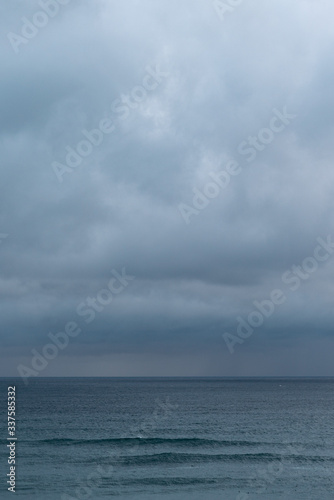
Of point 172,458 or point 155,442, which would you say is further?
point 155,442

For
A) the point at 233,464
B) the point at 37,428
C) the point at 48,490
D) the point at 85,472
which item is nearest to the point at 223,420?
the point at 37,428

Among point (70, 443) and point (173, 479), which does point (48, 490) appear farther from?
point (70, 443)

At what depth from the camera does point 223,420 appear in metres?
103

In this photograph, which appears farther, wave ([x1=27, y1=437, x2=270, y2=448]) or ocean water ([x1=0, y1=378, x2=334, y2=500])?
wave ([x1=27, y1=437, x2=270, y2=448])

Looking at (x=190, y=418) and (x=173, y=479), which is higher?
(x=190, y=418)

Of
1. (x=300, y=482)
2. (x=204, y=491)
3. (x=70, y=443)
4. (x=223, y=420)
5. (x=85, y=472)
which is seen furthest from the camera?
(x=223, y=420)

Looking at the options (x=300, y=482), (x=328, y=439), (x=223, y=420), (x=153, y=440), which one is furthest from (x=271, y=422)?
(x=300, y=482)

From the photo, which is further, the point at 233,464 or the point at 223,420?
the point at 223,420

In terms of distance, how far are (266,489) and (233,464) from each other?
10864 mm

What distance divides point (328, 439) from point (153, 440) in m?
25.5

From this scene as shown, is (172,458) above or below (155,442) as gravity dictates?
below

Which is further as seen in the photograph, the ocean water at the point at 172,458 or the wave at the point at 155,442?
the wave at the point at 155,442

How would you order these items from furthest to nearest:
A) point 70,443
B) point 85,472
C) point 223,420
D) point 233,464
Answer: point 223,420, point 70,443, point 233,464, point 85,472

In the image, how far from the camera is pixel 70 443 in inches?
2940
